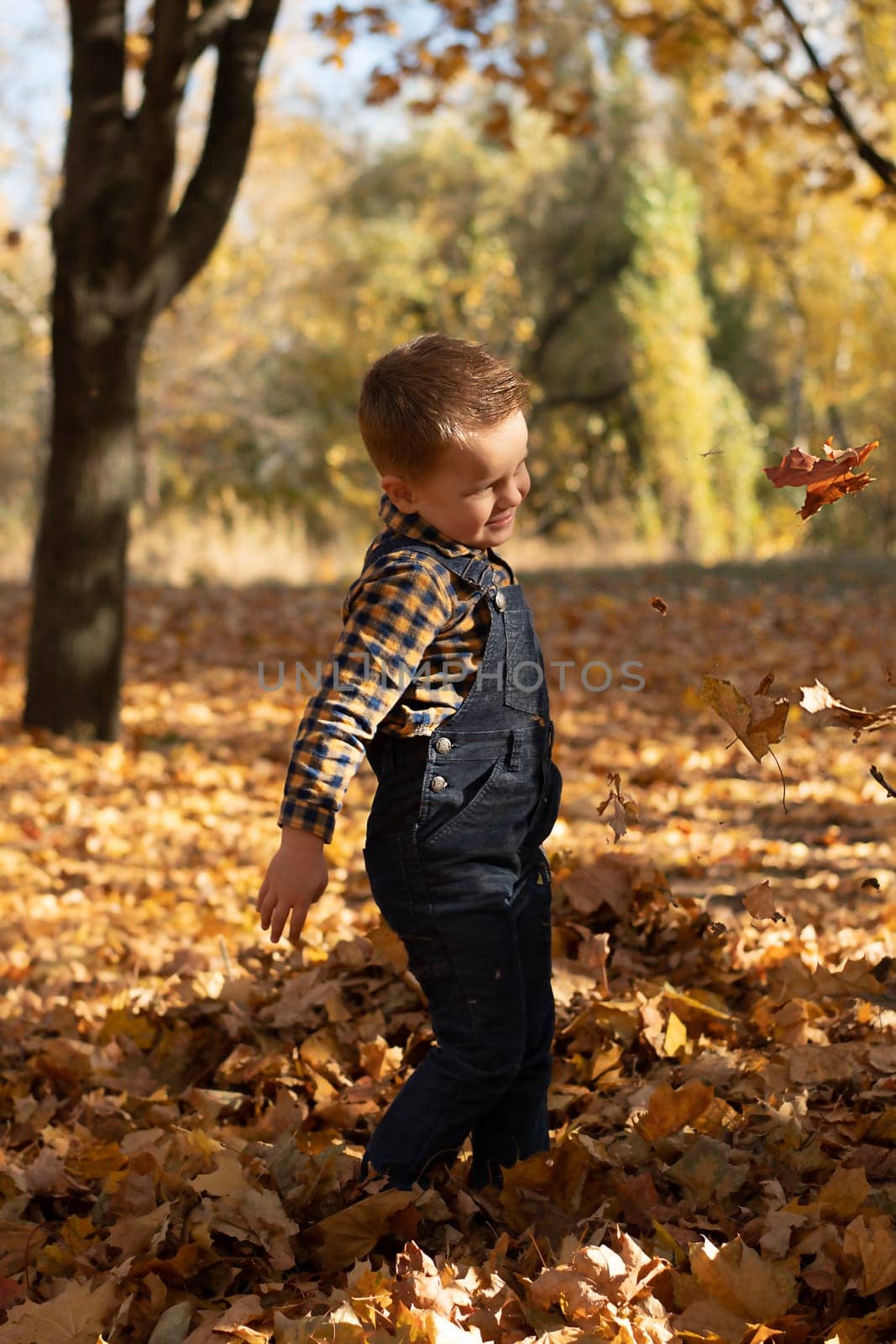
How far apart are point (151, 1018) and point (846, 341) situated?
21811mm

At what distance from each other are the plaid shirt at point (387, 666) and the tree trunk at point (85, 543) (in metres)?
4.66

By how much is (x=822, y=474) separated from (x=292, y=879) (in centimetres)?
99

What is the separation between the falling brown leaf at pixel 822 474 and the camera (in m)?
1.92

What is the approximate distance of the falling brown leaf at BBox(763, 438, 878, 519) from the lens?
1920 mm

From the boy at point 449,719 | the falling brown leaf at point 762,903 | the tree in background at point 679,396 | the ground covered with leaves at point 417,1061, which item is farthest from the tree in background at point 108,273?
the tree in background at point 679,396

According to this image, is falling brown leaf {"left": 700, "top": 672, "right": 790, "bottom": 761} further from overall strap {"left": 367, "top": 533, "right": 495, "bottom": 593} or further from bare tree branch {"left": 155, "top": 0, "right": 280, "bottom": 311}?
bare tree branch {"left": 155, "top": 0, "right": 280, "bottom": 311}

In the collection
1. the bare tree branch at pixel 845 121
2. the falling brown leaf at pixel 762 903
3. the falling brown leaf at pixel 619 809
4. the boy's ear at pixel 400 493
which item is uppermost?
the bare tree branch at pixel 845 121

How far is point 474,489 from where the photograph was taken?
6.77 feet

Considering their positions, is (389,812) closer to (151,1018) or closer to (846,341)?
(151,1018)

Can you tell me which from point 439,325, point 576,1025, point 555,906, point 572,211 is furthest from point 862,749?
point 572,211

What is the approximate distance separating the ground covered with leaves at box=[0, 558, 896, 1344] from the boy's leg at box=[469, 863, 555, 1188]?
0.08 m

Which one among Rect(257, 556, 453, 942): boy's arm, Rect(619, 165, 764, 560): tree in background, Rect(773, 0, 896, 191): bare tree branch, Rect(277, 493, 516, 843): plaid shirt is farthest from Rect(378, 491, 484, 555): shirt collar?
Rect(619, 165, 764, 560): tree in background

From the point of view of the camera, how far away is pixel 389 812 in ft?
6.79

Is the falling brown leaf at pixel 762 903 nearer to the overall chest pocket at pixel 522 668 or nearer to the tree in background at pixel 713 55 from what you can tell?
the overall chest pocket at pixel 522 668
